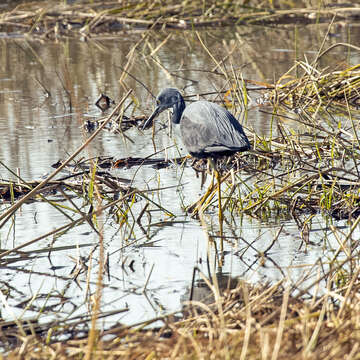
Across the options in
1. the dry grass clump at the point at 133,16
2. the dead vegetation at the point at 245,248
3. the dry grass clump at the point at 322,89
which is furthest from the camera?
the dry grass clump at the point at 133,16

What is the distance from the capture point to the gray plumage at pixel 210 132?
443 cm

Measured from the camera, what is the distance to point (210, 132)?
4508 mm

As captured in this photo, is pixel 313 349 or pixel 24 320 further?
pixel 24 320

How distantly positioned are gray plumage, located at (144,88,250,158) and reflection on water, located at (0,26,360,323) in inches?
12.9

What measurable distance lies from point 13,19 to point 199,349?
477 inches

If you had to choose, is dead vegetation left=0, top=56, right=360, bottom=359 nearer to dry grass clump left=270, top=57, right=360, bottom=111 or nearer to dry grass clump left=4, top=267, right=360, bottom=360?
dry grass clump left=4, top=267, right=360, bottom=360

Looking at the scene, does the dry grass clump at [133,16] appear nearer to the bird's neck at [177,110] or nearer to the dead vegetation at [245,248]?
the dead vegetation at [245,248]

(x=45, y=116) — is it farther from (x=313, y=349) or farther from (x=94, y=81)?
(x=313, y=349)

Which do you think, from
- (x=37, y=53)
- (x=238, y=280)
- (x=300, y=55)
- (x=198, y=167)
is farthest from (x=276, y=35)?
(x=238, y=280)

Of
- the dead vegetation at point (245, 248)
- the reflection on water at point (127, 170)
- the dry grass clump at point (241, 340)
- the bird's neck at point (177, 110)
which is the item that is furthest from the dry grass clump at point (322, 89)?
the dry grass clump at point (241, 340)

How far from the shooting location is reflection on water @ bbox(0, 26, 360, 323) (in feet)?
12.1

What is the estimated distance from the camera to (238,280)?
369 centimetres

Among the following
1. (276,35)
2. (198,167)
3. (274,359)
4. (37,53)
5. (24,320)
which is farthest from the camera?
(276,35)

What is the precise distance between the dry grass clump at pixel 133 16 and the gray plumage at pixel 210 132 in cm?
882
